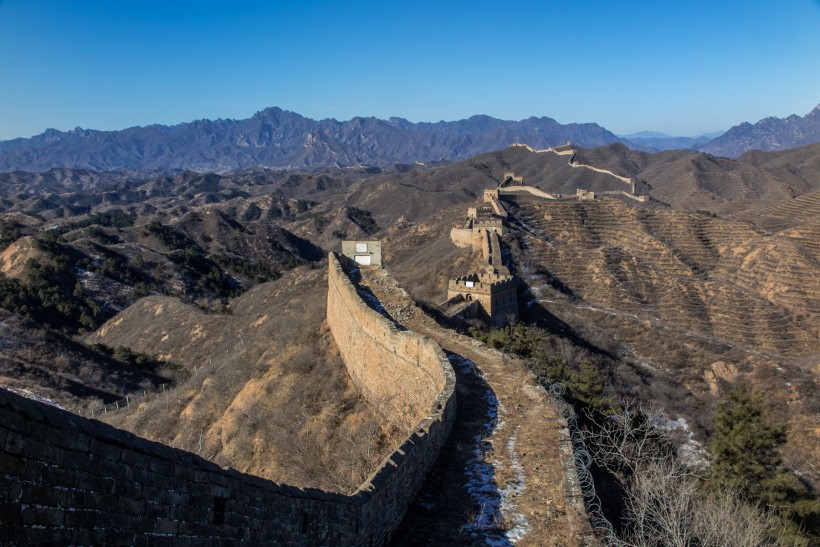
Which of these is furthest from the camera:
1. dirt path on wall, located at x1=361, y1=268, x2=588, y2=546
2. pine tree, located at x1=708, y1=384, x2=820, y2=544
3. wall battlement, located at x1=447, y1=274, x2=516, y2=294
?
wall battlement, located at x1=447, y1=274, x2=516, y2=294

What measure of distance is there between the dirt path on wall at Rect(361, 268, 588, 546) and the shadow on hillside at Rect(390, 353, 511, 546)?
0.5 inches

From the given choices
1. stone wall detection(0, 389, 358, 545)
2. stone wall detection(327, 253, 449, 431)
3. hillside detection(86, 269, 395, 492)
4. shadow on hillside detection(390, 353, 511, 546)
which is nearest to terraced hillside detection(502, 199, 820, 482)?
stone wall detection(327, 253, 449, 431)

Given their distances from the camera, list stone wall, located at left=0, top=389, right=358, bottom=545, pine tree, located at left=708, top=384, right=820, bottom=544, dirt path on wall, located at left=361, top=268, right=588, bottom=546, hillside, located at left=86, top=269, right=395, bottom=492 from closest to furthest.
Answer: stone wall, located at left=0, top=389, right=358, bottom=545
dirt path on wall, located at left=361, top=268, right=588, bottom=546
pine tree, located at left=708, top=384, right=820, bottom=544
hillside, located at left=86, top=269, right=395, bottom=492

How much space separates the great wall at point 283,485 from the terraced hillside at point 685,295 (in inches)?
610

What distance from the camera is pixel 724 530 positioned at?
26.2 ft

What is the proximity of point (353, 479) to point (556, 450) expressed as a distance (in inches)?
138

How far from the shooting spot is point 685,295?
43500mm

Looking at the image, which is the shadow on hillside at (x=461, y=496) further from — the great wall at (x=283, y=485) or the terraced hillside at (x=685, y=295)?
the terraced hillside at (x=685, y=295)

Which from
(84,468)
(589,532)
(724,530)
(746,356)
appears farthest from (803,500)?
(746,356)

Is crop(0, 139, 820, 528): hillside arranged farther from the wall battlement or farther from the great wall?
the great wall

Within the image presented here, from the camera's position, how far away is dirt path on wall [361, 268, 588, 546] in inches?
293

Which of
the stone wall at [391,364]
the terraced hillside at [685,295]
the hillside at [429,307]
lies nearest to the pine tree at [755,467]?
the stone wall at [391,364]

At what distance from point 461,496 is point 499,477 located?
721mm

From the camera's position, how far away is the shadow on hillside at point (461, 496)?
750 cm
